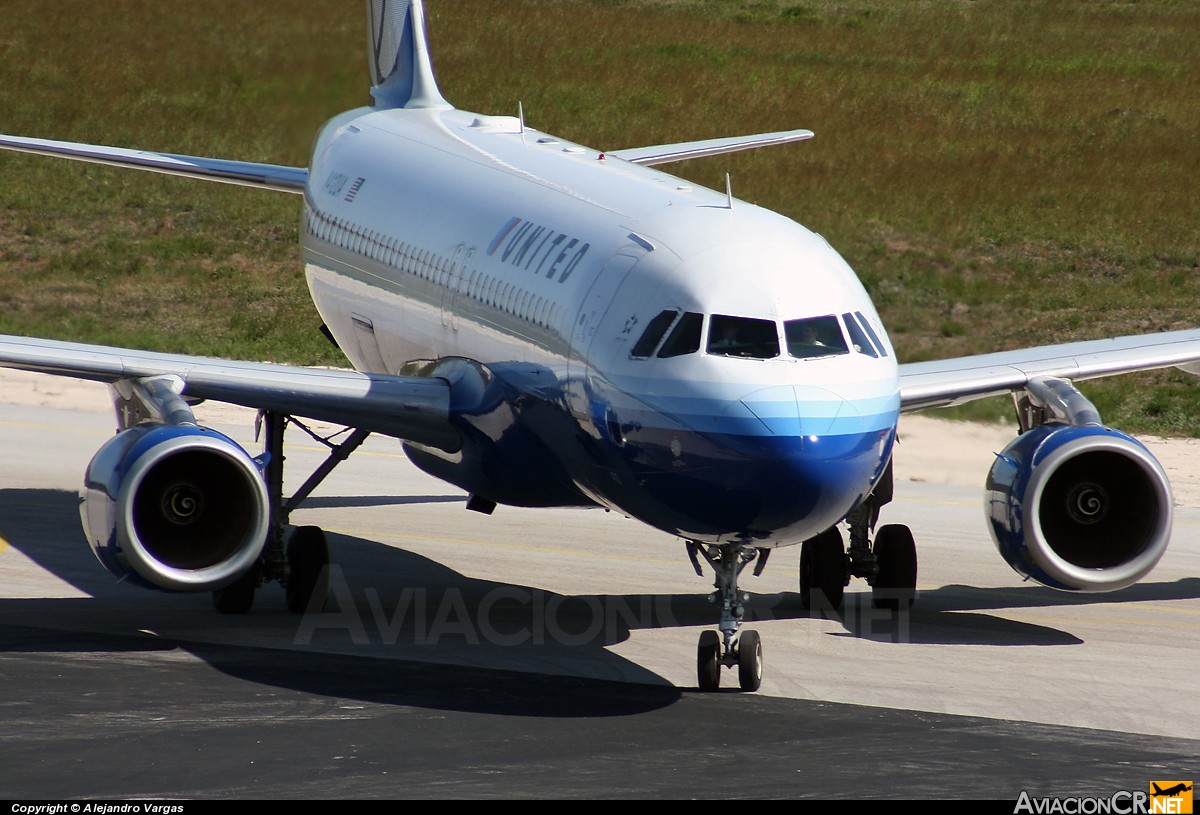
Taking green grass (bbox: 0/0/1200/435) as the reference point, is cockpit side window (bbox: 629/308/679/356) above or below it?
below

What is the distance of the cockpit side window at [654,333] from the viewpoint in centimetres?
1522

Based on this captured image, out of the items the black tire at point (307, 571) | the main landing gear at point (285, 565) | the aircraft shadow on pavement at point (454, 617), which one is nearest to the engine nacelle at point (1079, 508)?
the aircraft shadow on pavement at point (454, 617)

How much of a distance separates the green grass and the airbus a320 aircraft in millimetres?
13224

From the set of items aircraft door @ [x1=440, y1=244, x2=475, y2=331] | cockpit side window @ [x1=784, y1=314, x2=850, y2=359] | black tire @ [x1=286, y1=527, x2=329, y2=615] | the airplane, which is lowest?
the airplane

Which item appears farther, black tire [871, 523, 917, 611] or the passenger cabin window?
black tire [871, 523, 917, 611]

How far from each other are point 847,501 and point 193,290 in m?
31.1

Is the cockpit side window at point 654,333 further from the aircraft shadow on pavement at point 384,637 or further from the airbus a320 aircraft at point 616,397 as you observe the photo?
the aircraft shadow on pavement at point 384,637

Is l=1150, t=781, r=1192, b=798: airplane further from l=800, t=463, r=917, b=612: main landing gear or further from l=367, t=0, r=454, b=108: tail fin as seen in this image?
l=367, t=0, r=454, b=108: tail fin

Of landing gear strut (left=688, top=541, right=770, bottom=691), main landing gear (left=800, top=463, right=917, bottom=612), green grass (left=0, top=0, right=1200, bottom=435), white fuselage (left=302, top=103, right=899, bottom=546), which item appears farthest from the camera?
green grass (left=0, top=0, right=1200, bottom=435)

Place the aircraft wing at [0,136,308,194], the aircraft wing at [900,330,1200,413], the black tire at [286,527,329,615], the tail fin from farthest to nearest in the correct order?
1. the tail fin
2. the aircraft wing at [0,136,308,194]
3. the black tire at [286,527,329,615]
4. the aircraft wing at [900,330,1200,413]

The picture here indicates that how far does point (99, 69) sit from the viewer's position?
164ft

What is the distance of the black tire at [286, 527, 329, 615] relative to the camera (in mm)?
19891

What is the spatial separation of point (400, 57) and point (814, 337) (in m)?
14.4

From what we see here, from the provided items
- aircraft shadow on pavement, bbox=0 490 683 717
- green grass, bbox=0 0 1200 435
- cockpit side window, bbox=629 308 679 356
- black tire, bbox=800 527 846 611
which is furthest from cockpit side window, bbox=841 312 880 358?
green grass, bbox=0 0 1200 435
